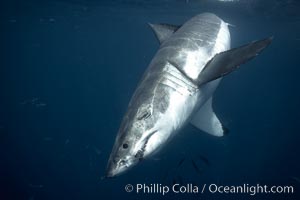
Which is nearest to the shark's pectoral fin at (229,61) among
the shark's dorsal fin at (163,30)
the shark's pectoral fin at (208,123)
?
the shark's pectoral fin at (208,123)

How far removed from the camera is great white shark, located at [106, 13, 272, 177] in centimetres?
331

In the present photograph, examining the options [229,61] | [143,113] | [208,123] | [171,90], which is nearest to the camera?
[143,113]

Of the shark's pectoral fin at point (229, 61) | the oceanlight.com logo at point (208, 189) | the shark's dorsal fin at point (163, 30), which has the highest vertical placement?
the shark's pectoral fin at point (229, 61)

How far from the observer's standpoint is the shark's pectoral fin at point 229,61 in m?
3.97

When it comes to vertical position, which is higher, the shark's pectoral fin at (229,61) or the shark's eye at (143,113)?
the shark's pectoral fin at (229,61)

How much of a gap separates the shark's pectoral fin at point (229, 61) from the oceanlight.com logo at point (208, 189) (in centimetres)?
1147

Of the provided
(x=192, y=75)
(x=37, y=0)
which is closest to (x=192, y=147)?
(x=192, y=75)

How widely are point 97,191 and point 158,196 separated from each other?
411 centimetres

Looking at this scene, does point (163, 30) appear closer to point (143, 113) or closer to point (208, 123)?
point (208, 123)

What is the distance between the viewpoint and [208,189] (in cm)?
1552

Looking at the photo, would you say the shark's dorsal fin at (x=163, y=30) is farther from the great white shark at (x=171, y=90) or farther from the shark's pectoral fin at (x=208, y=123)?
→ the shark's pectoral fin at (x=208, y=123)

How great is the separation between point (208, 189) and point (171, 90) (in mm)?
13145

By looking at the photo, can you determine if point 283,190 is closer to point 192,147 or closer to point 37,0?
point 192,147

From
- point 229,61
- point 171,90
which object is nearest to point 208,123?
point 229,61
